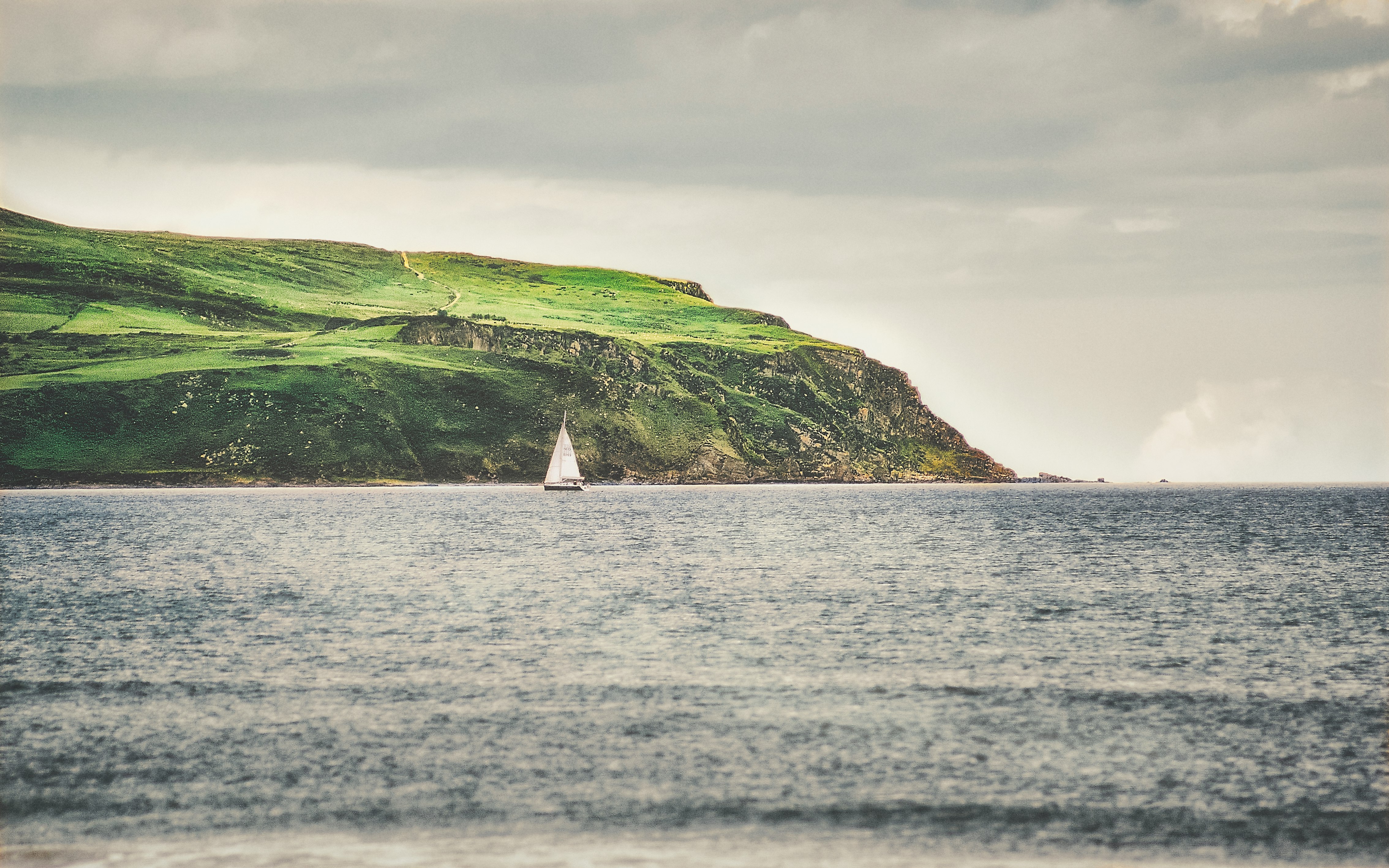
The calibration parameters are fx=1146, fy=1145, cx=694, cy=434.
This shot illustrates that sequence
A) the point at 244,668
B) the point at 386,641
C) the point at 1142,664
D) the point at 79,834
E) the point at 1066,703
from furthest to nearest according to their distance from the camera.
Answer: the point at 386,641 < the point at 1142,664 < the point at 244,668 < the point at 1066,703 < the point at 79,834

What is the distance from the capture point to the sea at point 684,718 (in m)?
22.7

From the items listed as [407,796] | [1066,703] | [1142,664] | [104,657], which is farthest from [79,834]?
[1142,664]

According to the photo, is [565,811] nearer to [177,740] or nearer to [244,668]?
[177,740]

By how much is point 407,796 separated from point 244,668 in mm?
17681

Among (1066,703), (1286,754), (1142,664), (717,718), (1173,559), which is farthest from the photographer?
(1173,559)

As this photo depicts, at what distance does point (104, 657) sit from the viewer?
140ft

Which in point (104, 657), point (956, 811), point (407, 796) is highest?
point (956, 811)

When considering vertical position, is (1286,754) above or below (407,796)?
above

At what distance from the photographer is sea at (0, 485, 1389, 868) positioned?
22719 millimetres

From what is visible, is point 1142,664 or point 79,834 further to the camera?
point 1142,664

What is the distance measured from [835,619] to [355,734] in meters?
28.6

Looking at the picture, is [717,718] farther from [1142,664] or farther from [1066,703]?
[1142,664]

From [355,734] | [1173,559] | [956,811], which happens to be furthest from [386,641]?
[1173,559]

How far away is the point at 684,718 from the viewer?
33250mm
